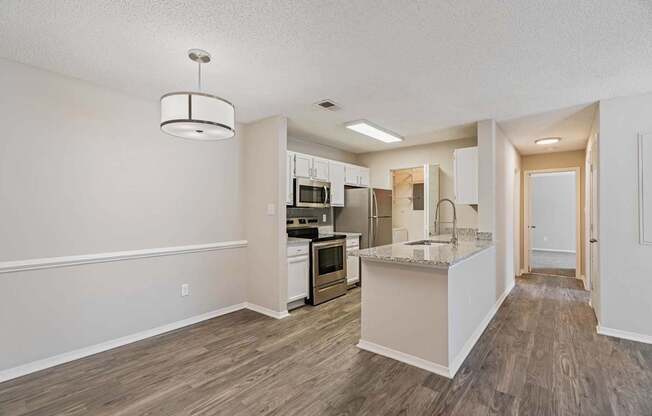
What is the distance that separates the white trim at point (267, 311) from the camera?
3.61m

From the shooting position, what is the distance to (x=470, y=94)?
3.00 metres

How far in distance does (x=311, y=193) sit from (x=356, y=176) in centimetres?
134

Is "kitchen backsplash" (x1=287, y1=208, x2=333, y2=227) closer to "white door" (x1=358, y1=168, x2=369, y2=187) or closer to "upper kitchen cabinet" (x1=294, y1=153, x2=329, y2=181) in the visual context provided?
"upper kitchen cabinet" (x1=294, y1=153, x2=329, y2=181)

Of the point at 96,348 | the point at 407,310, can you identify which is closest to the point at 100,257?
the point at 96,348

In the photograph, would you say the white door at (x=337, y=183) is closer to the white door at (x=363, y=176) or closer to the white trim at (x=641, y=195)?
the white door at (x=363, y=176)

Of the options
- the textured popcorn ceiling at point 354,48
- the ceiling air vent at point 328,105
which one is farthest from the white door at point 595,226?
the ceiling air vent at point 328,105

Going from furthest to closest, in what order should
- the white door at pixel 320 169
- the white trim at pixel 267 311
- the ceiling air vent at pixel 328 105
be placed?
the white door at pixel 320 169
the white trim at pixel 267 311
the ceiling air vent at pixel 328 105

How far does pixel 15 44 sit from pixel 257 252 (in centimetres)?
281

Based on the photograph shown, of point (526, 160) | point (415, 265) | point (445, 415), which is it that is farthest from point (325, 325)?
point (526, 160)

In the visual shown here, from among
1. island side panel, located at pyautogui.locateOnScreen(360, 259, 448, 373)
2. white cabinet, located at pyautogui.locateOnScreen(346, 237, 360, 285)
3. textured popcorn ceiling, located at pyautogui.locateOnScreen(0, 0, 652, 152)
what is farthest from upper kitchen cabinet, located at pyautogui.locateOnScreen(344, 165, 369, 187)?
island side panel, located at pyautogui.locateOnScreen(360, 259, 448, 373)

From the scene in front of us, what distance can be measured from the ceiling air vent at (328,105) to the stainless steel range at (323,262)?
173 centimetres

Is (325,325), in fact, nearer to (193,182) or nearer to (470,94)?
(193,182)

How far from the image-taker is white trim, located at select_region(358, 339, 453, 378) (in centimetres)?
237

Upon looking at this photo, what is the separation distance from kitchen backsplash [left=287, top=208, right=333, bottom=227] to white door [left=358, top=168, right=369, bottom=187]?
0.80 meters
